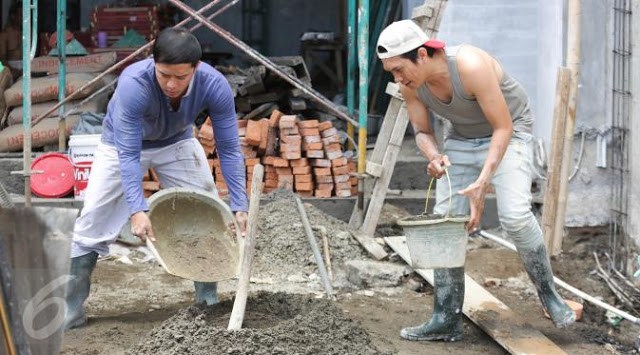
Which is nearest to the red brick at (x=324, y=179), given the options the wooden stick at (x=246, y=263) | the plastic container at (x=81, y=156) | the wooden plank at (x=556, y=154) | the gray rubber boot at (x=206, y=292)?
the plastic container at (x=81, y=156)

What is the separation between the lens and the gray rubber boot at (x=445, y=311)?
550 centimetres

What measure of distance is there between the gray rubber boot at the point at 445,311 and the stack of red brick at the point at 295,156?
9.30ft

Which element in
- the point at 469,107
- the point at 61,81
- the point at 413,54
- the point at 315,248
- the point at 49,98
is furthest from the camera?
the point at 49,98

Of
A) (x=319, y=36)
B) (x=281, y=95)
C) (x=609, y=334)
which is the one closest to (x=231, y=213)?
(x=609, y=334)

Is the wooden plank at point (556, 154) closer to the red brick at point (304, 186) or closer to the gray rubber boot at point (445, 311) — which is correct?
the gray rubber boot at point (445, 311)

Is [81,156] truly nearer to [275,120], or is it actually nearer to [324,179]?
[275,120]

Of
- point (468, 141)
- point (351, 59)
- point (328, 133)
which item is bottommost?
point (328, 133)

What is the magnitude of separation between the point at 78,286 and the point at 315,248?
1965 mm

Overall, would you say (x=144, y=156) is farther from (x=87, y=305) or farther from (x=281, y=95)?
(x=281, y=95)

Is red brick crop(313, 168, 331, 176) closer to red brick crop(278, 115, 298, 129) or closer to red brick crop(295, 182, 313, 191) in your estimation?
red brick crop(295, 182, 313, 191)

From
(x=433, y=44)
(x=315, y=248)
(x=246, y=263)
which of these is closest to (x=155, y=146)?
(x=246, y=263)

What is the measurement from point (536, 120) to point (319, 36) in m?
4.08

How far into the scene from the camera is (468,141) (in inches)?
216

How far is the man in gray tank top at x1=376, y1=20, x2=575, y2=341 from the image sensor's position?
5023mm
